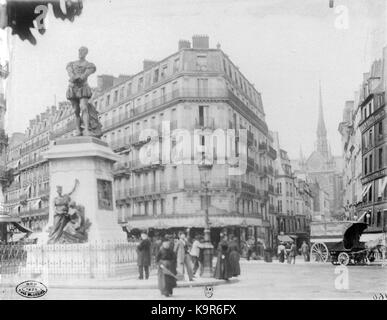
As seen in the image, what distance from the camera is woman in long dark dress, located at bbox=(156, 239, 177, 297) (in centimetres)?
1304

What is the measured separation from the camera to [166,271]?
13.0 metres

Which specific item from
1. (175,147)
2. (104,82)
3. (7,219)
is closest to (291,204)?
(175,147)

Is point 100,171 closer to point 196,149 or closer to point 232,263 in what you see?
point 196,149

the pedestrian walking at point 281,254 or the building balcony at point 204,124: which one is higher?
the building balcony at point 204,124

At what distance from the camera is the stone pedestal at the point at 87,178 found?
14727mm

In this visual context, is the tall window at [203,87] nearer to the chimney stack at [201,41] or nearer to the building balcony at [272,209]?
the chimney stack at [201,41]

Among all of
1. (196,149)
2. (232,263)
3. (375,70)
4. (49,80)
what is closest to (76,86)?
(49,80)

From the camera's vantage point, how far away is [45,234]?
1483 cm

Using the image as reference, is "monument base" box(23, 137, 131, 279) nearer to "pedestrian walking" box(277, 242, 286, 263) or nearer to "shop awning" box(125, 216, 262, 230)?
"shop awning" box(125, 216, 262, 230)

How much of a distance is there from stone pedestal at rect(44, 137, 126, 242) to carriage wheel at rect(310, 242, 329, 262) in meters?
6.51

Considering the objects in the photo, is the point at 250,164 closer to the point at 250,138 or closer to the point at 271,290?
the point at 250,138

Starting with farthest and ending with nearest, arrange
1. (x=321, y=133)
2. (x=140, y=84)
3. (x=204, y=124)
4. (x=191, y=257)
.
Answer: (x=140, y=84) < (x=204, y=124) < (x=321, y=133) < (x=191, y=257)

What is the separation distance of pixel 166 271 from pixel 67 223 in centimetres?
294

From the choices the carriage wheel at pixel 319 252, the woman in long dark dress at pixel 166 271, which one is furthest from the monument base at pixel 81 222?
the carriage wheel at pixel 319 252
